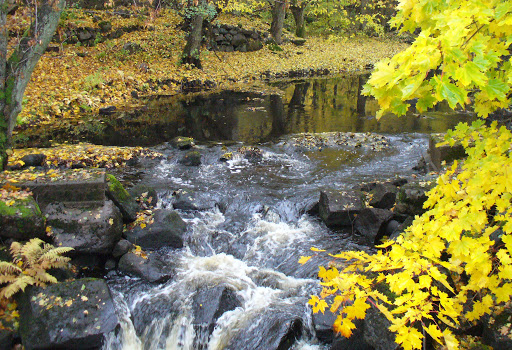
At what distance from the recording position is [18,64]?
7.11m

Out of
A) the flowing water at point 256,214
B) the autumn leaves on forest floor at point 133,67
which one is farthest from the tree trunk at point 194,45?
the flowing water at point 256,214

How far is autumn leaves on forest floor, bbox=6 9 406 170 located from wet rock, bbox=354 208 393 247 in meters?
7.40

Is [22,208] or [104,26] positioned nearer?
[22,208]

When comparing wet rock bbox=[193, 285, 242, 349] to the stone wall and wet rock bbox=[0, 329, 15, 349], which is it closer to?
wet rock bbox=[0, 329, 15, 349]

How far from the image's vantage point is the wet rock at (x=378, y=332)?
3.64 m

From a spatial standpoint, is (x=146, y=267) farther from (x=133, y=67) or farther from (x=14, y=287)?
(x=133, y=67)

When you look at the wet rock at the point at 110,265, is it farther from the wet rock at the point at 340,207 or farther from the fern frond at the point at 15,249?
the wet rock at the point at 340,207

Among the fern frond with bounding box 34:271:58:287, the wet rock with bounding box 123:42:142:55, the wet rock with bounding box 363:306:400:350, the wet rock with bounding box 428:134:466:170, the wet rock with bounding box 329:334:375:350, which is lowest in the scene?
the wet rock with bounding box 329:334:375:350

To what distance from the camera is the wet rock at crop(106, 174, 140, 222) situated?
6.62 meters

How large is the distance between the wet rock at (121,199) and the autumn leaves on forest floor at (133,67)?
10.6 ft

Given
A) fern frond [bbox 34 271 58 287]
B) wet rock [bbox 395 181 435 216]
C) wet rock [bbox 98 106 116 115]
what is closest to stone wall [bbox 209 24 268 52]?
wet rock [bbox 98 106 116 115]

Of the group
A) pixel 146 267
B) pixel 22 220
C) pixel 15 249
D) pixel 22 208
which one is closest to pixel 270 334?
pixel 146 267

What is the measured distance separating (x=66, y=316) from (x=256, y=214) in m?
4.16

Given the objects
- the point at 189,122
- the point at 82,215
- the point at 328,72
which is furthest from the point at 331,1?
the point at 82,215
